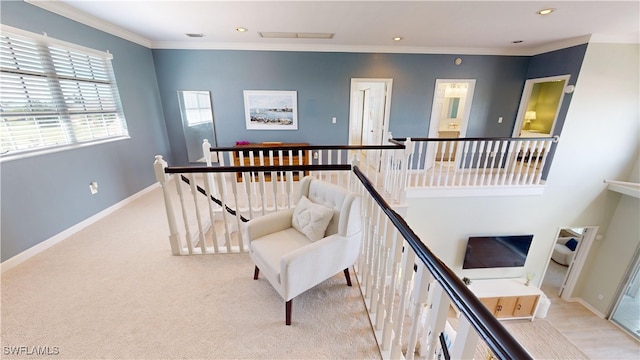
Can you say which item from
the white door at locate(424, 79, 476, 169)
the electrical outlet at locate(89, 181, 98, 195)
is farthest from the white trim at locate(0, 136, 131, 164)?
the white door at locate(424, 79, 476, 169)

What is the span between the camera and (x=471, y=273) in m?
4.89

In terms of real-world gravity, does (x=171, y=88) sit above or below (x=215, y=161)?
above

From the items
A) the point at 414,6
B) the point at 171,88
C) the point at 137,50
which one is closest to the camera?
the point at 414,6

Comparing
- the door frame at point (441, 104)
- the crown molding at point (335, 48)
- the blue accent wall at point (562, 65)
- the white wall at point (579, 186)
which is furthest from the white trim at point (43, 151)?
the blue accent wall at point (562, 65)

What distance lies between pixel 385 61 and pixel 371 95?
4.09ft

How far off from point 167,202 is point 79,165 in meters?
1.79

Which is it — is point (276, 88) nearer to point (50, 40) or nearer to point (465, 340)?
point (50, 40)

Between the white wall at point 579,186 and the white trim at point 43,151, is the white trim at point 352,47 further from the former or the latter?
the white trim at point 43,151

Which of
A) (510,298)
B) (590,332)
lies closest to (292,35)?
(510,298)

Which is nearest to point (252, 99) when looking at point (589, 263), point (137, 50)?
point (137, 50)

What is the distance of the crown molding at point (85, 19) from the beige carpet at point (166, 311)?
2.59 meters

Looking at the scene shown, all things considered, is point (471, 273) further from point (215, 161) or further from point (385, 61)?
point (215, 161)

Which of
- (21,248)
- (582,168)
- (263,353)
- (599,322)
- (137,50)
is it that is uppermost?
(137,50)

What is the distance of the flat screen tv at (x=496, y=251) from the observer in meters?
4.49
